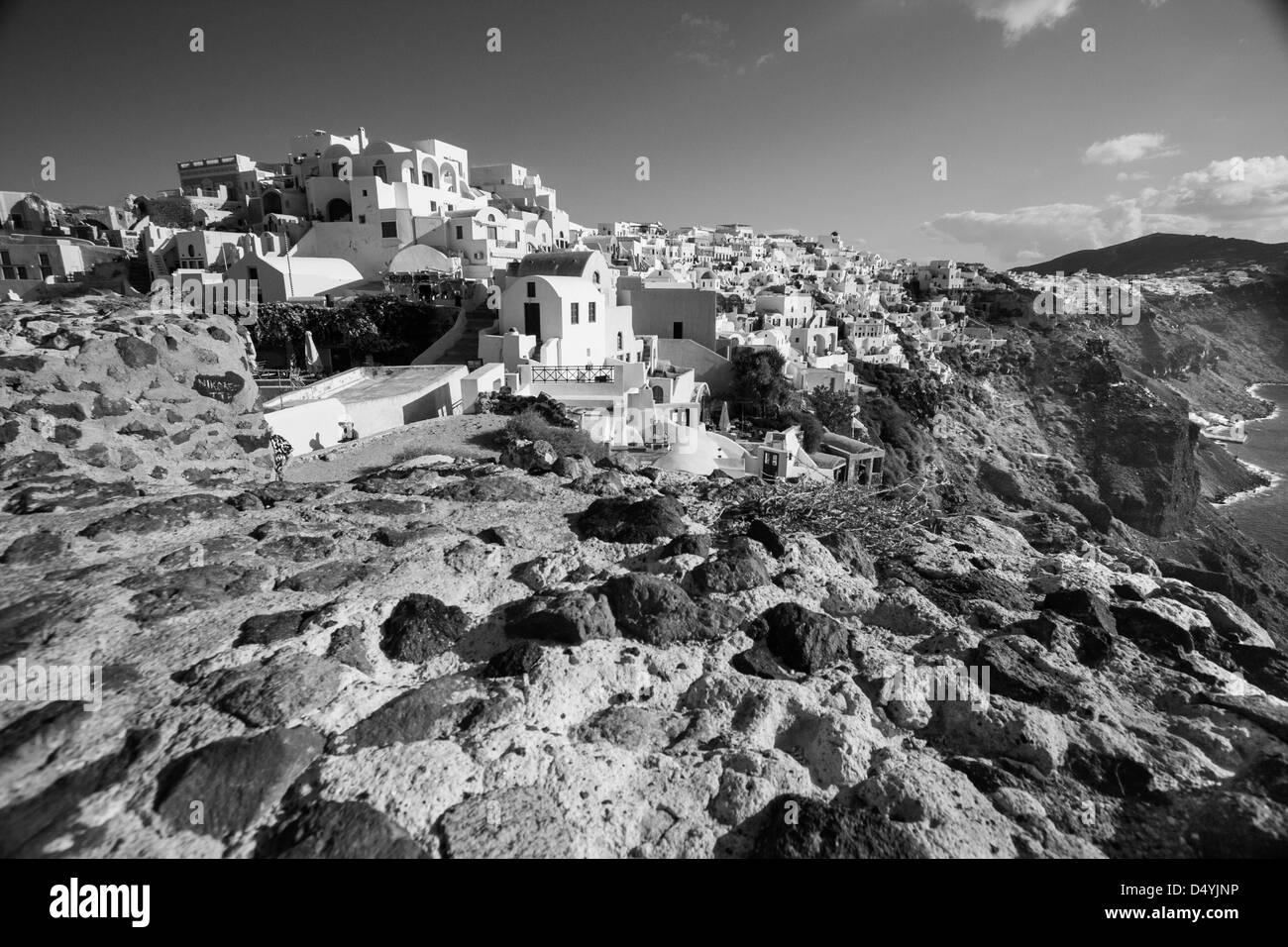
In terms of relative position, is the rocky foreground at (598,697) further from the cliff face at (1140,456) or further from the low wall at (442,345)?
the cliff face at (1140,456)

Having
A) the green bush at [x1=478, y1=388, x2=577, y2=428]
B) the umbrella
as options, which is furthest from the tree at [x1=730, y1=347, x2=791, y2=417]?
the umbrella

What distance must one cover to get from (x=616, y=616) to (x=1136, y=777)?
3.29 meters

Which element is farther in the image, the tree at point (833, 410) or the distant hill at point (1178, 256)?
the distant hill at point (1178, 256)

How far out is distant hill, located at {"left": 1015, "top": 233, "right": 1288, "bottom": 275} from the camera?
5728 inches

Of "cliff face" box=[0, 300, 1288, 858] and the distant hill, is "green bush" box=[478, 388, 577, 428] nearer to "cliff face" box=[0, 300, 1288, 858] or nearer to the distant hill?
"cliff face" box=[0, 300, 1288, 858]

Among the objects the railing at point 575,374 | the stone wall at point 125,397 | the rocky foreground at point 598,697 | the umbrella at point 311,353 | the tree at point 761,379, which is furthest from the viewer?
the tree at point 761,379

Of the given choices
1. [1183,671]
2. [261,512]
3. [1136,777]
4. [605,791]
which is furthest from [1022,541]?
[261,512]

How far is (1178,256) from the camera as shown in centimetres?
17138

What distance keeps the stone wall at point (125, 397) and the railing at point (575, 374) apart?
12060 millimetres

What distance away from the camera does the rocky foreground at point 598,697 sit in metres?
2.82

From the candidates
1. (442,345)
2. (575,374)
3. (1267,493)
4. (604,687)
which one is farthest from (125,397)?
(1267,493)

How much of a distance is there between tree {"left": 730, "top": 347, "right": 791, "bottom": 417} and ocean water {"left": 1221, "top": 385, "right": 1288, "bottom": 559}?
3807 cm

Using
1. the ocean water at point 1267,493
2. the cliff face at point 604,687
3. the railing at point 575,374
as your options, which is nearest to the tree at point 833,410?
the railing at point 575,374

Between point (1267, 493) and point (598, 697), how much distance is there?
73.6 meters
